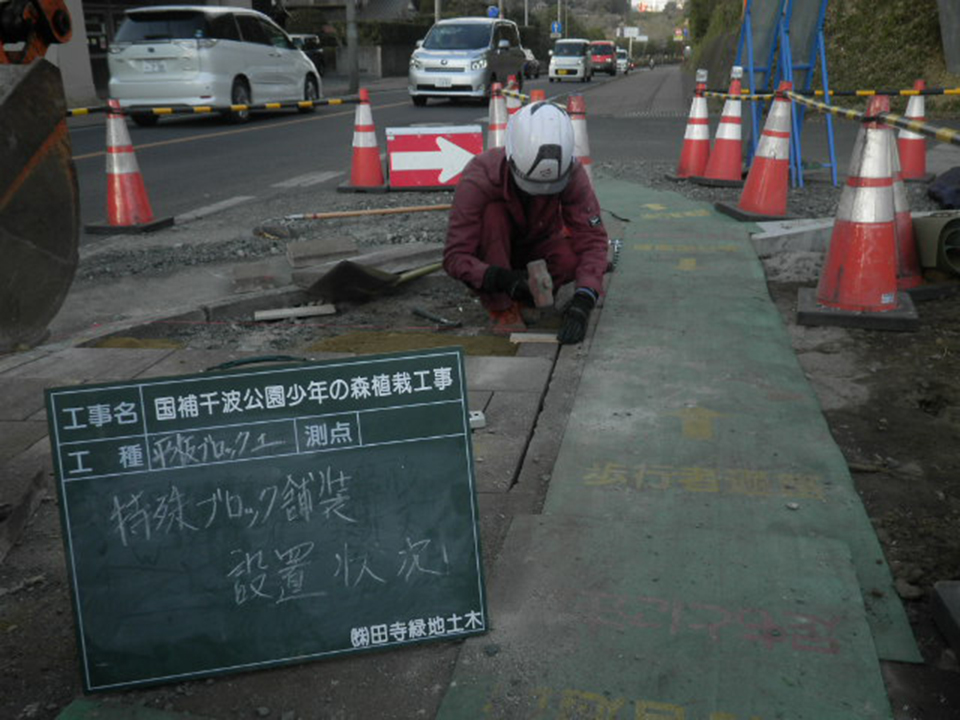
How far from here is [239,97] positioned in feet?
54.6

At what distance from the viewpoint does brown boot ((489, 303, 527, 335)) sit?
4.93 meters

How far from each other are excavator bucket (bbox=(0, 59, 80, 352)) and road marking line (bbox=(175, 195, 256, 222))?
5.64 metres

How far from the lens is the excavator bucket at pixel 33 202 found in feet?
8.52

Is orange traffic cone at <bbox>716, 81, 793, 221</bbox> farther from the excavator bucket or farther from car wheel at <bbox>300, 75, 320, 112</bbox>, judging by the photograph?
car wheel at <bbox>300, 75, 320, 112</bbox>

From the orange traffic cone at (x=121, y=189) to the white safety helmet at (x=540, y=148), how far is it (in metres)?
4.40

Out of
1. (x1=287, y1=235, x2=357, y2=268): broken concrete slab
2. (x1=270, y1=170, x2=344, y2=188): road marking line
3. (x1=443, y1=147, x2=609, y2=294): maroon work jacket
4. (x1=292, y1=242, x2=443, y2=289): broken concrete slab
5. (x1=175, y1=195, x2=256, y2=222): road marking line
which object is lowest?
(x1=175, y1=195, x2=256, y2=222): road marking line

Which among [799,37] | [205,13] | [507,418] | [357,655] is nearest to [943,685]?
[357,655]

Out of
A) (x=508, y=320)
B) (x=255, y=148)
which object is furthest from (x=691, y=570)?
(x=255, y=148)

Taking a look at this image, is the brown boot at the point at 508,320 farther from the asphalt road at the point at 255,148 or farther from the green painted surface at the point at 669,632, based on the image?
the asphalt road at the point at 255,148

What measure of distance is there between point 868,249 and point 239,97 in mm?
14025

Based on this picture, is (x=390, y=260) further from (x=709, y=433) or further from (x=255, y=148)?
(x=255, y=148)

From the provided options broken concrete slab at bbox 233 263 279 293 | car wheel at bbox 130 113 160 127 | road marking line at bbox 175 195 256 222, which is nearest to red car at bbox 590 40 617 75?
car wheel at bbox 130 113 160 127

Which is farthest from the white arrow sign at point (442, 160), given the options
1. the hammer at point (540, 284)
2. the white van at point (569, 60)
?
the white van at point (569, 60)

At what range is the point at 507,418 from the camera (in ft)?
11.9
